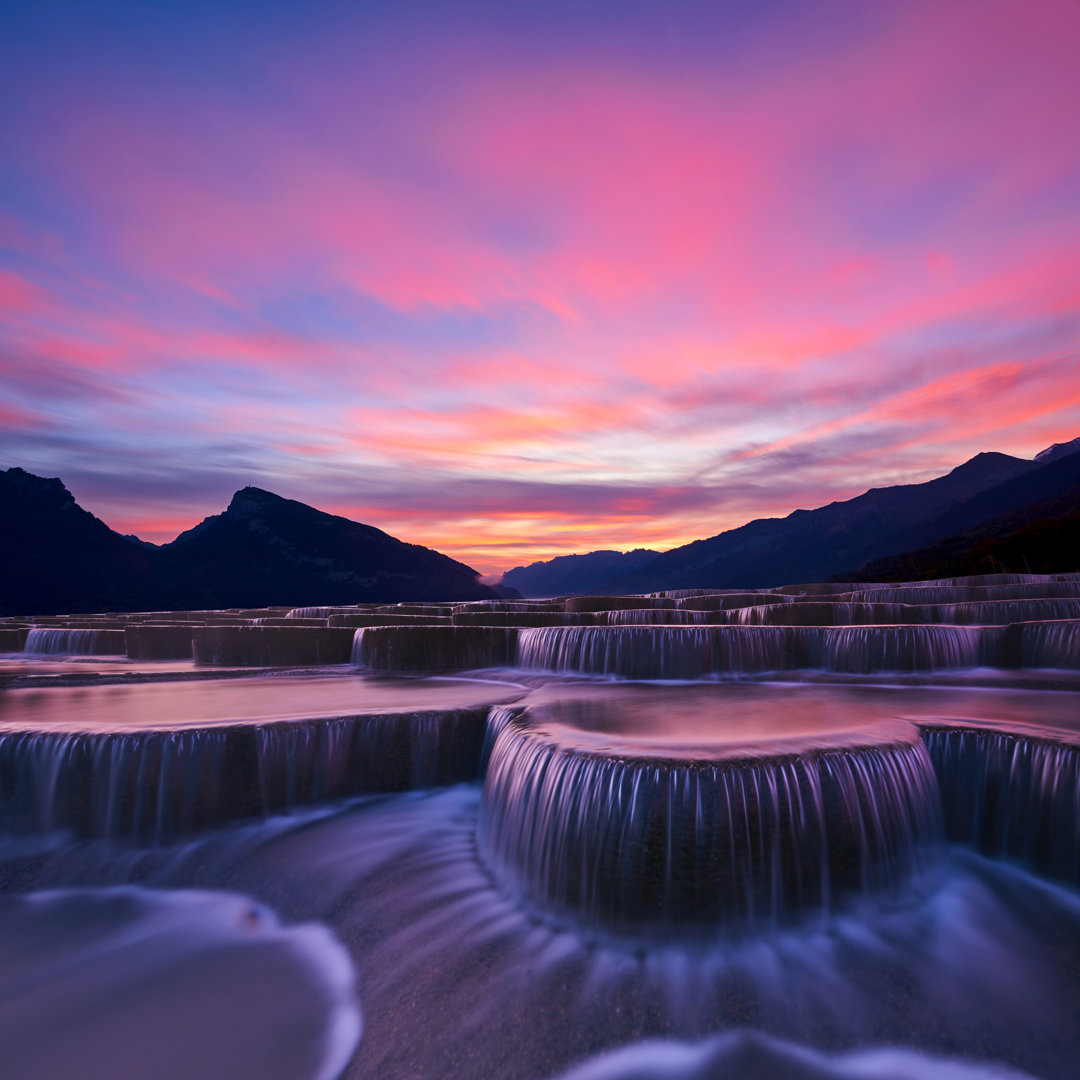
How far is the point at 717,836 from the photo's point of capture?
4277 mm

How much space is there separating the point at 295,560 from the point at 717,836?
7034 inches

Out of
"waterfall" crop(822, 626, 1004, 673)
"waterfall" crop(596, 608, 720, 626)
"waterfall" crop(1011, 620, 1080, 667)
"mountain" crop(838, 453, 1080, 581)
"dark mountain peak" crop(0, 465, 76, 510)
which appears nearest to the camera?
"waterfall" crop(1011, 620, 1080, 667)

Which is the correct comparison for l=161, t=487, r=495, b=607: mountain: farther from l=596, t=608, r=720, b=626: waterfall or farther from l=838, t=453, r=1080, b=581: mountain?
l=596, t=608, r=720, b=626: waterfall

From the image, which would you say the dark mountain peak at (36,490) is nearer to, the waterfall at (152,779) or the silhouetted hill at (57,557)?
the silhouetted hill at (57,557)

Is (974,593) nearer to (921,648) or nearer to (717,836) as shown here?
(921,648)

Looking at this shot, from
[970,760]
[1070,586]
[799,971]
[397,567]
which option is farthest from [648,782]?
[397,567]

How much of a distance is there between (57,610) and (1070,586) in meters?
150

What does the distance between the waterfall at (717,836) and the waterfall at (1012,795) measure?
0.77 metres

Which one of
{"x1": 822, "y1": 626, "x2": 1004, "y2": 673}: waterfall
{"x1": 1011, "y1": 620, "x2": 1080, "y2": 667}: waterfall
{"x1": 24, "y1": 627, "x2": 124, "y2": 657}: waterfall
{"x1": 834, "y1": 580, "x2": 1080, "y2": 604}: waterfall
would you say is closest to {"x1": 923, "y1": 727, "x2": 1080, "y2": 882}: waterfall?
{"x1": 822, "y1": 626, "x2": 1004, "y2": 673}: waterfall

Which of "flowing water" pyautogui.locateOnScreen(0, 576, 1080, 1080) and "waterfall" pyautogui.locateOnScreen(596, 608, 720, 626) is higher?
"waterfall" pyautogui.locateOnScreen(596, 608, 720, 626)

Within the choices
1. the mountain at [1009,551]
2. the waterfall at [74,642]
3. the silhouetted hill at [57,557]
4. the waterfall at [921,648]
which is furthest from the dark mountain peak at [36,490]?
the waterfall at [921,648]

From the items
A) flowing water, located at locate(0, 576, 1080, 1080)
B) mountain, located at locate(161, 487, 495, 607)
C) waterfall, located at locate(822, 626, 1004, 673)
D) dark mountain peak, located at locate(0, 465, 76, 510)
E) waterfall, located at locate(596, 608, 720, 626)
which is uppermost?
dark mountain peak, located at locate(0, 465, 76, 510)

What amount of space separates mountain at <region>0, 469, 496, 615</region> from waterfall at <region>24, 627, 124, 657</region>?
416ft

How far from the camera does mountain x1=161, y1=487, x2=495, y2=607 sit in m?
161
